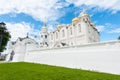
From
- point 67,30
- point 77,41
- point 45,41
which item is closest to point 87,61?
point 77,41

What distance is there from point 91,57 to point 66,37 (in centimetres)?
2397

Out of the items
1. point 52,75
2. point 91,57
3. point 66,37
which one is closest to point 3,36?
point 66,37

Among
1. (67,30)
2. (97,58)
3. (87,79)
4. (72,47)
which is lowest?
(87,79)

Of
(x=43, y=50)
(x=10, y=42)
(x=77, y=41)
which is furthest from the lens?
(x=10, y=42)

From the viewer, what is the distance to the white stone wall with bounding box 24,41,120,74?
10.6 metres

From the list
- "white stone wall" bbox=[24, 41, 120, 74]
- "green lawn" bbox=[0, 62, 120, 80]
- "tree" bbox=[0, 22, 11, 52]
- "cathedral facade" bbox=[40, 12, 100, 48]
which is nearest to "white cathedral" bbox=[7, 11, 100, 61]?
"cathedral facade" bbox=[40, 12, 100, 48]

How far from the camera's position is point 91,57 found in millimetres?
12062

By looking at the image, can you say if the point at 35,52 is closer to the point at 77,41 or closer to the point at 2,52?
the point at 77,41

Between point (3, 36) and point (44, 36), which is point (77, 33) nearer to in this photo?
point (44, 36)

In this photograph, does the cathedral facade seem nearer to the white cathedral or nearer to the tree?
the white cathedral

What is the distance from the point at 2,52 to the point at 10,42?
340cm

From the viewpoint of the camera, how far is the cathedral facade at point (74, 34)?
30450 mm

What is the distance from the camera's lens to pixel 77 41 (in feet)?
105

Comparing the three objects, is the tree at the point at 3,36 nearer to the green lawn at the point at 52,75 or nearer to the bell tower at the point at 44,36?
the bell tower at the point at 44,36
